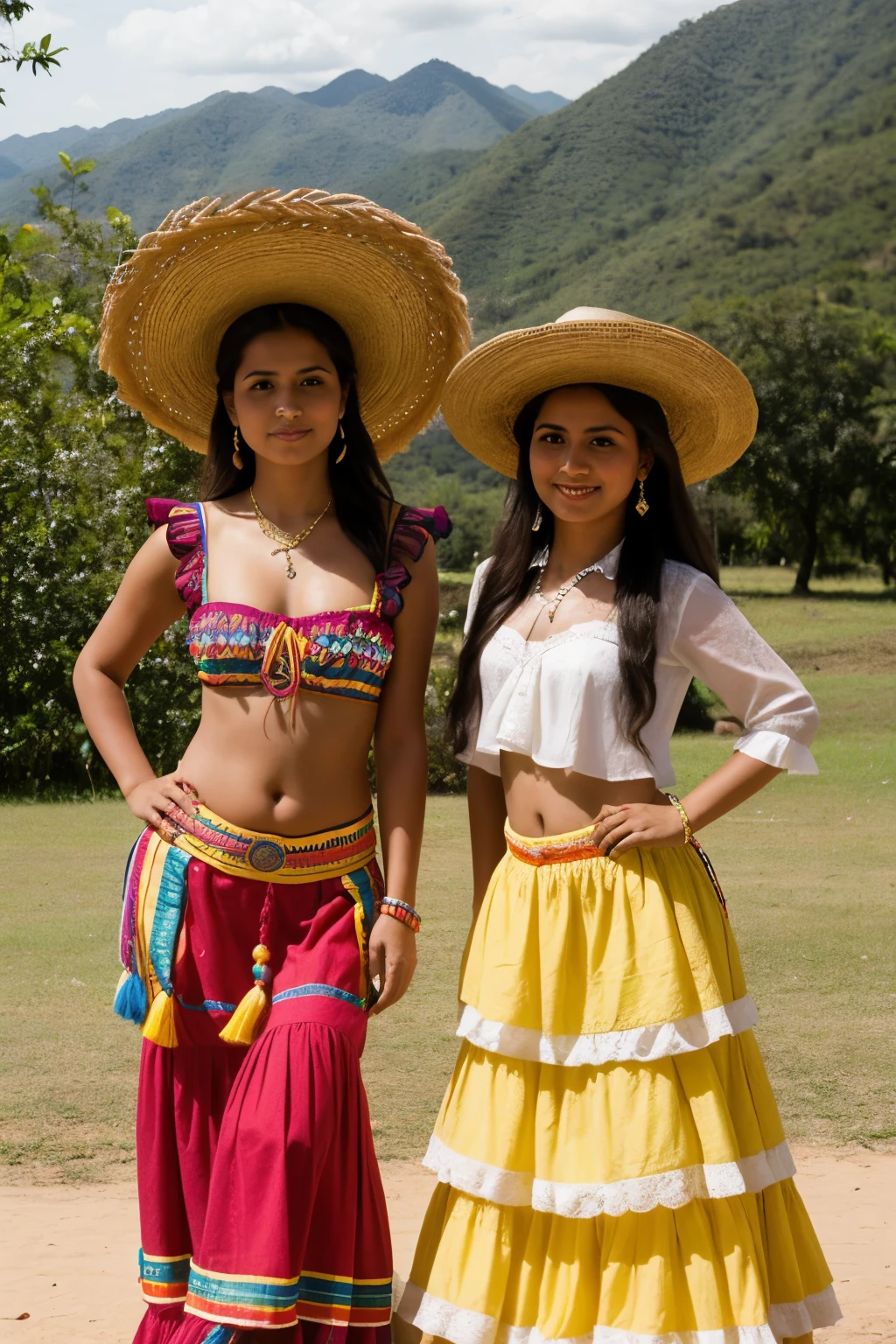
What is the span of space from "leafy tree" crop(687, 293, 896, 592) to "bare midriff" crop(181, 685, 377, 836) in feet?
89.6

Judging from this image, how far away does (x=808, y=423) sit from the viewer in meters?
30.4

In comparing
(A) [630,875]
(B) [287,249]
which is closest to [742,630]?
(A) [630,875]

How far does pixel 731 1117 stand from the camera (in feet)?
8.27

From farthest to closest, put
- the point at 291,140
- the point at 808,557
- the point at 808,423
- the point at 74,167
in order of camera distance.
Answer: the point at 291,140 → the point at 808,423 → the point at 808,557 → the point at 74,167

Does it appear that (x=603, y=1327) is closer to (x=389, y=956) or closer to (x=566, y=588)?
(x=389, y=956)

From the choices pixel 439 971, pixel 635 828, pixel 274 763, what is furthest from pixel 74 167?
pixel 635 828

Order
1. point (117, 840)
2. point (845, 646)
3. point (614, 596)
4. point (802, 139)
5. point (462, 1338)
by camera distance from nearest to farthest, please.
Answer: point (462, 1338) → point (614, 596) → point (117, 840) → point (845, 646) → point (802, 139)

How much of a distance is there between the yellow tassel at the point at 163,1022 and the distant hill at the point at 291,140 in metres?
102

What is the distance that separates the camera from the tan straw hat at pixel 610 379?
2.61m

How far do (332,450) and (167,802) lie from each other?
29.3 inches

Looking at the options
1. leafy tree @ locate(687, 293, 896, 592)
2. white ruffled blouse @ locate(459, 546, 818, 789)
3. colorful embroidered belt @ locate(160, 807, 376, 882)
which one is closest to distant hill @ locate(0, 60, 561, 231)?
leafy tree @ locate(687, 293, 896, 592)

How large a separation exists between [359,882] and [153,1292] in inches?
33.3

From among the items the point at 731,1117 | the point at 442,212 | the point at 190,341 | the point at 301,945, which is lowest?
the point at 731,1117

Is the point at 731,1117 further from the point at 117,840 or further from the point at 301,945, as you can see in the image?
the point at 117,840
